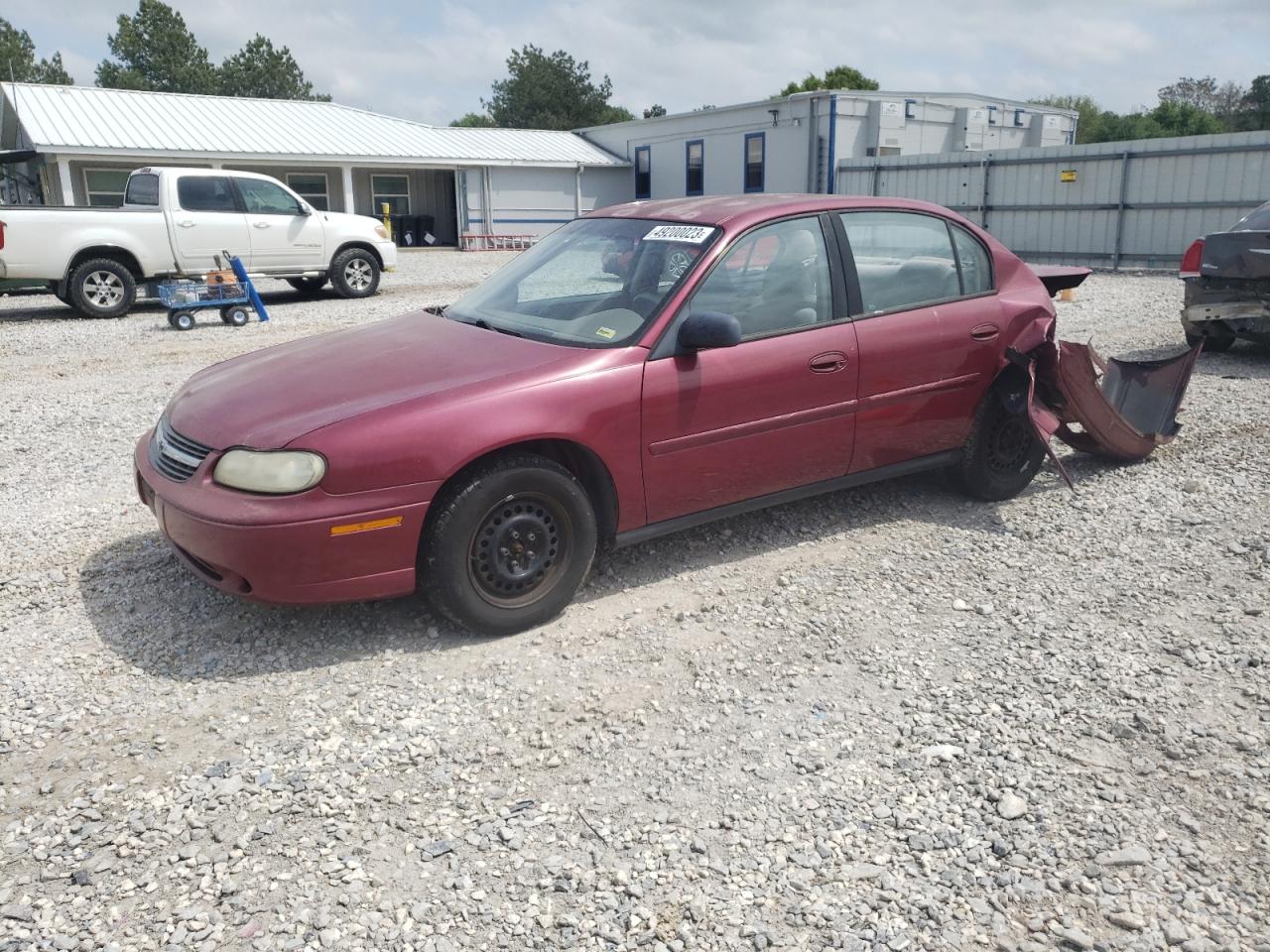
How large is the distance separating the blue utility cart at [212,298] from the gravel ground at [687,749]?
777cm

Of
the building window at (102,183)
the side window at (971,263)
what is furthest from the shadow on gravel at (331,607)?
the building window at (102,183)

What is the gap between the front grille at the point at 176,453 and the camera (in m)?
3.79

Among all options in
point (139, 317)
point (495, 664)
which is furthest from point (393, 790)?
point (139, 317)

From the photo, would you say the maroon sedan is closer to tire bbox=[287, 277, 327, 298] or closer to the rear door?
the rear door

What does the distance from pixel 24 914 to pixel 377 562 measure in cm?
151

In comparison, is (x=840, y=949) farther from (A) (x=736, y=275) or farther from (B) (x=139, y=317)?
(B) (x=139, y=317)

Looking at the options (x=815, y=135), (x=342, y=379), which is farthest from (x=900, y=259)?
(x=815, y=135)

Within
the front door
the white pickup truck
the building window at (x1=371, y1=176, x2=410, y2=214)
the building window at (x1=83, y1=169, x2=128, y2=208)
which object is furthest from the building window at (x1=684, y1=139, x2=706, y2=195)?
the front door

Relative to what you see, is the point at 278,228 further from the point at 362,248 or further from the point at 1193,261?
the point at 1193,261

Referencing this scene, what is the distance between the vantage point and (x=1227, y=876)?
261 centimetres

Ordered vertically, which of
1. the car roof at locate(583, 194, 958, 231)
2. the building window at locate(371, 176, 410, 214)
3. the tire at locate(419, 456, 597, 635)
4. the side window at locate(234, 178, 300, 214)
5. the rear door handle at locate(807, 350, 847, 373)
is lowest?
the tire at locate(419, 456, 597, 635)

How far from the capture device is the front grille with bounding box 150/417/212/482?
12.4ft

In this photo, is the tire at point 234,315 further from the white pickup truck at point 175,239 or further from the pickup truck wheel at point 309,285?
the pickup truck wheel at point 309,285

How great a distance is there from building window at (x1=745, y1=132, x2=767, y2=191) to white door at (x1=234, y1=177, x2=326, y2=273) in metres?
18.2
